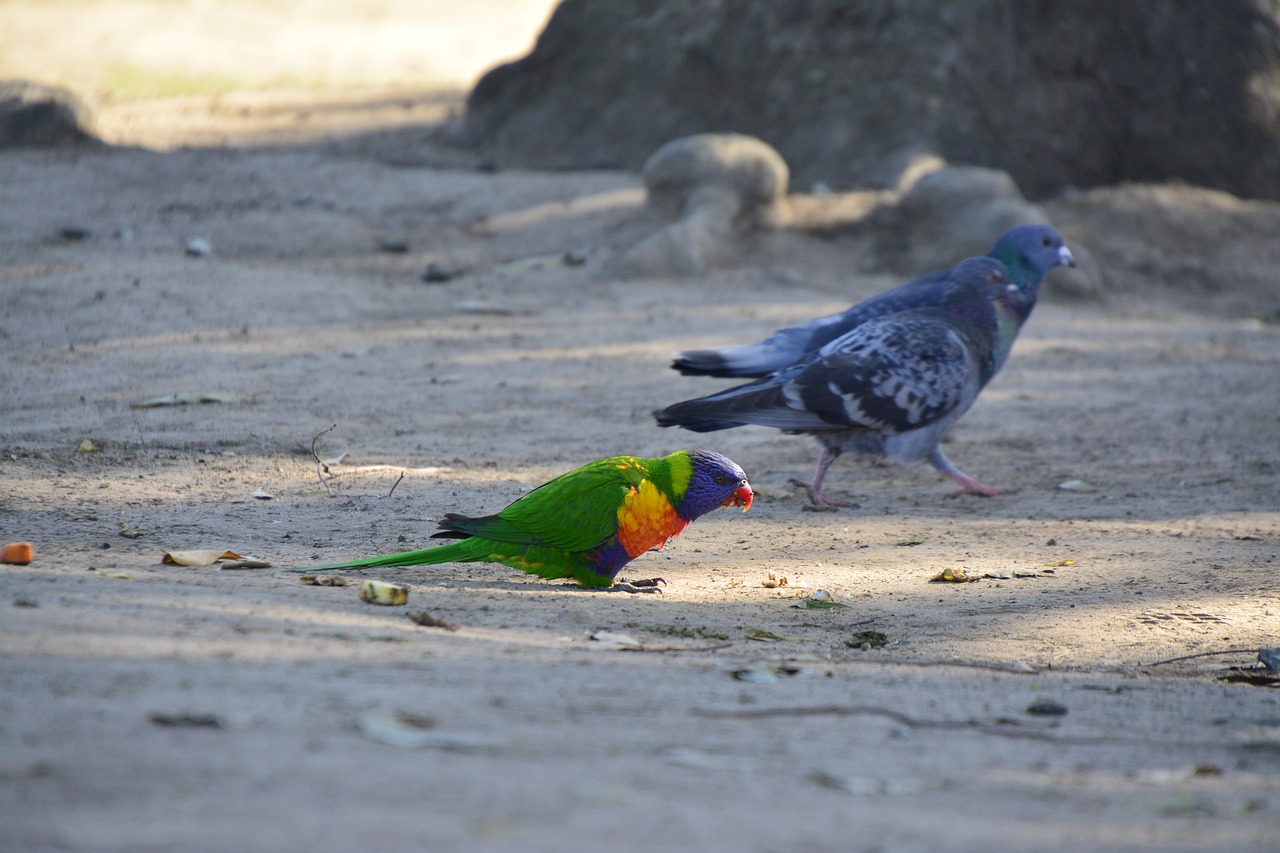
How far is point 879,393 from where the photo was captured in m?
5.39

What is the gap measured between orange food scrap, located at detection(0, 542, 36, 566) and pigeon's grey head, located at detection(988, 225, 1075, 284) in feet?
15.9

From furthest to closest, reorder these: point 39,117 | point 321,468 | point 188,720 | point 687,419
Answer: point 39,117, point 687,419, point 321,468, point 188,720

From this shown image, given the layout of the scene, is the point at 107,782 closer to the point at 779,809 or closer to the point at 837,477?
the point at 779,809

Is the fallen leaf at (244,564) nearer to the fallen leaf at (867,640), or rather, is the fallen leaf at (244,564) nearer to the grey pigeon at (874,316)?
the fallen leaf at (867,640)

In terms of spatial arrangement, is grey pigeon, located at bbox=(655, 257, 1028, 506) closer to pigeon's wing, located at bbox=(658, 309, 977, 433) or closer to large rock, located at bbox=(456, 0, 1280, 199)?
pigeon's wing, located at bbox=(658, 309, 977, 433)

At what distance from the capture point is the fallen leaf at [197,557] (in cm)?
371

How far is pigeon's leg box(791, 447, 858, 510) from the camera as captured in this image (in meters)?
5.44

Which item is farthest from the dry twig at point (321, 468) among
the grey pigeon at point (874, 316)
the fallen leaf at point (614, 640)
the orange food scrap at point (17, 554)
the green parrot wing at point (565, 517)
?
the fallen leaf at point (614, 640)

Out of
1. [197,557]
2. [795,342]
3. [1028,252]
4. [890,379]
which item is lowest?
[197,557]

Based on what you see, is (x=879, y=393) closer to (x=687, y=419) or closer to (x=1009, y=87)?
(x=687, y=419)

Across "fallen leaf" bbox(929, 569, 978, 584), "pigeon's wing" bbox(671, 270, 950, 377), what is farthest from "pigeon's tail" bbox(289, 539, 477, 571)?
"pigeon's wing" bbox(671, 270, 950, 377)

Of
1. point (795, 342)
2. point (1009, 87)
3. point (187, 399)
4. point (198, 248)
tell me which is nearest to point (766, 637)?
point (795, 342)

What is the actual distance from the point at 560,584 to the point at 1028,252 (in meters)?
3.64

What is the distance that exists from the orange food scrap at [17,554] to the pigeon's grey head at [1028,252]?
4.86m
